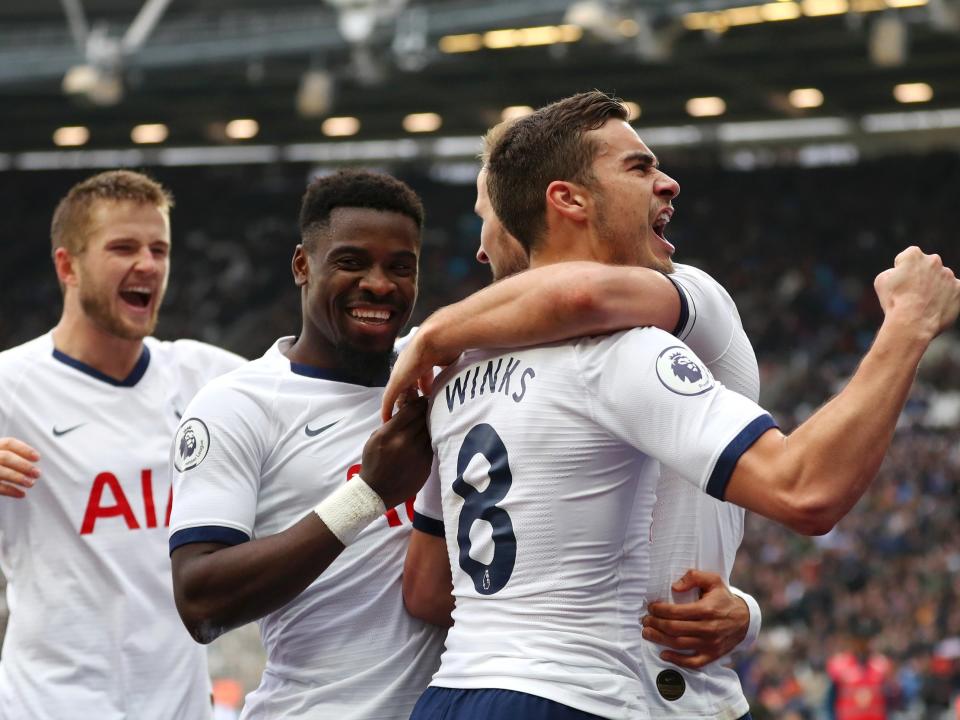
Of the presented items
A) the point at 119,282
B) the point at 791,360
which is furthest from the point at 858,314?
the point at 119,282

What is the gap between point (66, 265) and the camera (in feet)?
15.1

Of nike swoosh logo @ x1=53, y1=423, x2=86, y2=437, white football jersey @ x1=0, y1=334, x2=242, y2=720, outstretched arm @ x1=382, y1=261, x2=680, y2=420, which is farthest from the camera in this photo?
nike swoosh logo @ x1=53, y1=423, x2=86, y2=437

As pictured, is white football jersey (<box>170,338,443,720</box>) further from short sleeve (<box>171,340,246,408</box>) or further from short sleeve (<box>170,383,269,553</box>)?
short sleeve (<box>171,340,246,408</box>)

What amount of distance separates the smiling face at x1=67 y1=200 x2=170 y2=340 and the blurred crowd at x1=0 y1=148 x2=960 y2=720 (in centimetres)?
669

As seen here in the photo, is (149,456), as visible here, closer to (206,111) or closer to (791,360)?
(791,360)

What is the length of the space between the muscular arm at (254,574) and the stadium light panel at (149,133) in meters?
29.7

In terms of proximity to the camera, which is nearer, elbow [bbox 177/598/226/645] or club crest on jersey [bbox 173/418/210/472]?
elbow [bbox 177/598/226/645]

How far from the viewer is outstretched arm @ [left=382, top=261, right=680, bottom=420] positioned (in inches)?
100

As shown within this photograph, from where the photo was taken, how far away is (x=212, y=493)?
304 centimetres

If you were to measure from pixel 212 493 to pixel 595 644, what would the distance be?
3.23 ft

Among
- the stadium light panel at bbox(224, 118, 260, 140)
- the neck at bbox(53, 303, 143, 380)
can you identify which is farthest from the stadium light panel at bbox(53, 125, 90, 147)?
the neck at bbox(53, 303, 143, 380)

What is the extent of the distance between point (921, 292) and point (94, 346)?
298 centimetres

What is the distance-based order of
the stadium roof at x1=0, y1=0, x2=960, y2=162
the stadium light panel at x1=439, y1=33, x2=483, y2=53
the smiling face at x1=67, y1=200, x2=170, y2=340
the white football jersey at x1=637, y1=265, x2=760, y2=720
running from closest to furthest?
the white football jersey at x1=637, y1=265, x2=760, y2=720, the smiling face at x1=67, y1=200, x2=170, y2=340, the stadium roof at x1=0, y1=0, x2=960, y2=162, the stadium light panel at x1=439, y1=33, x2=483, y2=53

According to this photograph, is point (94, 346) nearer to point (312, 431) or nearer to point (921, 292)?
point (312, 431)
